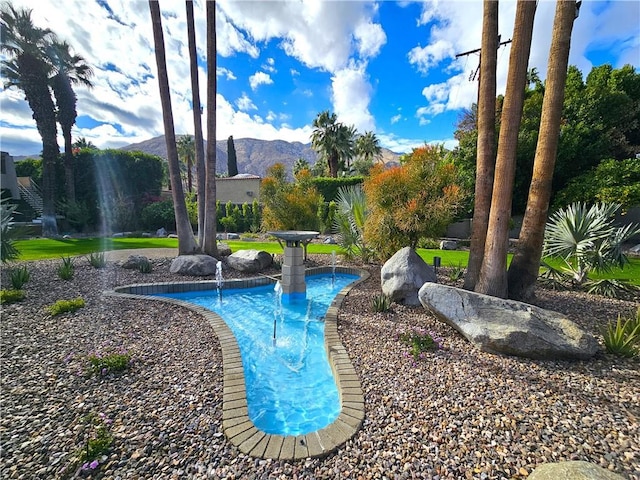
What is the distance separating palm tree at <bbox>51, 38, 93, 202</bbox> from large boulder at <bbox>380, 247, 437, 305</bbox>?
77.4 feet

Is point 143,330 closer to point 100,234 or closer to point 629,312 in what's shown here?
point 629,312

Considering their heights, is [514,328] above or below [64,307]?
above

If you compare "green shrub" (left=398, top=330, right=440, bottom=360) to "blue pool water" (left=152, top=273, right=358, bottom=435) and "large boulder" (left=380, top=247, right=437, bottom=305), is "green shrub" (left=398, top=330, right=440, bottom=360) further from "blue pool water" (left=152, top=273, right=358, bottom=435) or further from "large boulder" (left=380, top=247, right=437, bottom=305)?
"large boulder" (left=380, top=247, right=437, bottom=305)

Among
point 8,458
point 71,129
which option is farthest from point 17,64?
point 8,458

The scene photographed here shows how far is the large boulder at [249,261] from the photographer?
8.69 metres

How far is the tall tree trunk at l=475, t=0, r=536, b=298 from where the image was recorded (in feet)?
14.3

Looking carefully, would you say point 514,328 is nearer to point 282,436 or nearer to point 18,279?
point 282,436

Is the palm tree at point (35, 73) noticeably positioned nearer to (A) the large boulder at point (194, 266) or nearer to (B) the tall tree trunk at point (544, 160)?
(A) the large boulder at point (194, 266)

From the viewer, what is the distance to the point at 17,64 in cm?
1486

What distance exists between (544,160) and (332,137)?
86.9ft

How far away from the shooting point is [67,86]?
17484 mm

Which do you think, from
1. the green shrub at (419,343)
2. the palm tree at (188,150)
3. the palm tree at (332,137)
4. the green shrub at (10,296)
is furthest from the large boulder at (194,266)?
the palm tree at (188,150)

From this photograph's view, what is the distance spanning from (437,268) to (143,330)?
Answer: 25.7ft

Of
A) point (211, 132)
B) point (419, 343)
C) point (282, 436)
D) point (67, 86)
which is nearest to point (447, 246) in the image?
point (419, 343)
